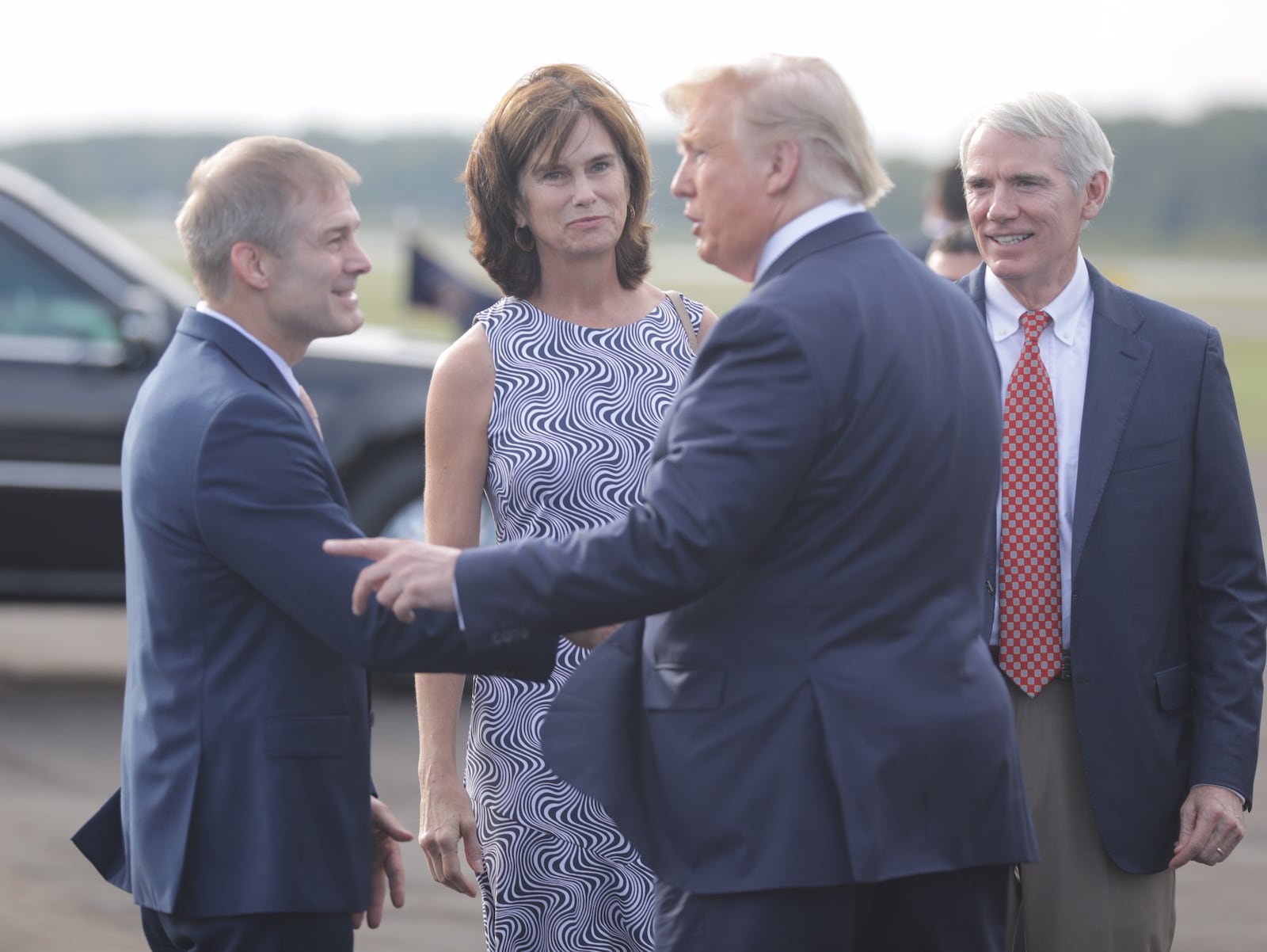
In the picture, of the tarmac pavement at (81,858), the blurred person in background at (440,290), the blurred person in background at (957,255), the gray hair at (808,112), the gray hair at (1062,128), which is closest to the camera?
the gray hair at (808,112)

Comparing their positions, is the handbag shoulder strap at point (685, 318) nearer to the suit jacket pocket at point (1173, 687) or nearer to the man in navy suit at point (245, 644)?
the man in navy suit at point (245, 644)

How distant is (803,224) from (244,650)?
1043mm

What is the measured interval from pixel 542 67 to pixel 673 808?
1.55m

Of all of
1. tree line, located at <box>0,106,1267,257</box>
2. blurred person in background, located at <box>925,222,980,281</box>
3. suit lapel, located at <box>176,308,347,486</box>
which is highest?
suit lapel, located at <box>176,308,347,486</box>

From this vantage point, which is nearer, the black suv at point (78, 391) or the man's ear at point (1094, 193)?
the man's ear at point (1094, 193)

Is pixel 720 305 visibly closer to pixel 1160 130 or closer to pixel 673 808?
pixel 673 808

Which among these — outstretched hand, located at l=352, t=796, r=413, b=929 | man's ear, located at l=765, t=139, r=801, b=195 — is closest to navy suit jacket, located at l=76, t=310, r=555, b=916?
outstretched hand, located at l=352, t=796, r=413, b=929

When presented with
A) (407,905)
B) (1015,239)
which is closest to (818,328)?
(1015,239)

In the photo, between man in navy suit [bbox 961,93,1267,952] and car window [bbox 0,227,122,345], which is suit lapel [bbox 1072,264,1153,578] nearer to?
man in navy suit [bbox 961,93,1267,952]

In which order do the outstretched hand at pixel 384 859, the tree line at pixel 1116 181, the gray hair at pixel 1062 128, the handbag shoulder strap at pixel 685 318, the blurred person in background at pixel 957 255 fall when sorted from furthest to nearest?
the tree line at pixel 1116 181
the blurred person in background at pixel 957 255
the handbag shoulder strap at pixel 685 318
the gray hair at pixel 1062 128
the outstretched hand at pixel 384 859

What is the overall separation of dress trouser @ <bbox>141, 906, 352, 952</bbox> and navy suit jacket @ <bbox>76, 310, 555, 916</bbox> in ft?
0.11

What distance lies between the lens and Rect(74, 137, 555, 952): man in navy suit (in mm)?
2465

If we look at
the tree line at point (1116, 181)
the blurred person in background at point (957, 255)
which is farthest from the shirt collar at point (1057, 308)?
the tree line at point (1116, 181)

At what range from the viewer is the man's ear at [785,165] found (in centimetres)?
242
